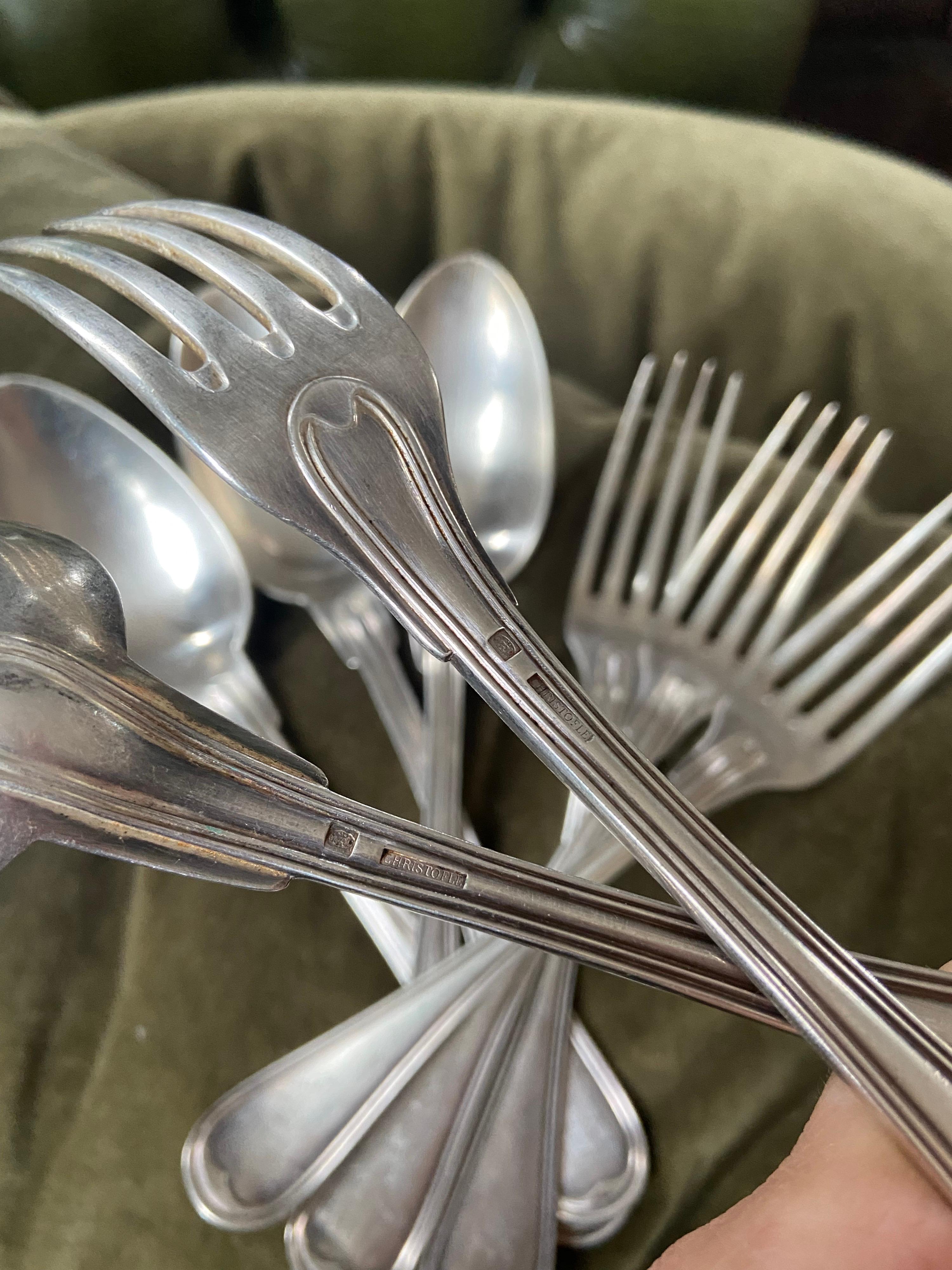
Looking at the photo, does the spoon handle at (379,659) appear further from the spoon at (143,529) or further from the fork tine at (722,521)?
the fork tine at (722,521)

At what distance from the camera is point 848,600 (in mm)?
351

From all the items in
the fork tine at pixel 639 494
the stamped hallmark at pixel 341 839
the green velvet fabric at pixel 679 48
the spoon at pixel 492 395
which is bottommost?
the stamped hallmark at pixel 341 839

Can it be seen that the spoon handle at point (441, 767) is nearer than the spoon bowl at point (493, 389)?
Yes

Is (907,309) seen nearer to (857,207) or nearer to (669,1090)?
(857,207)

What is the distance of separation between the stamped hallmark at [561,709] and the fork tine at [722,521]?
133 millimetres

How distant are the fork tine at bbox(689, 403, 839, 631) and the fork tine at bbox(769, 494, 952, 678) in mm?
34

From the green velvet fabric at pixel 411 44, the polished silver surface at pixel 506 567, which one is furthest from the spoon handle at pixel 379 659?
the green velvet fabric at pixel 411 44

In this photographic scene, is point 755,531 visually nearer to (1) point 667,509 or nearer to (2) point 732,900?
(1) point 667,509

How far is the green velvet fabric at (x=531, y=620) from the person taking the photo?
0.28 m

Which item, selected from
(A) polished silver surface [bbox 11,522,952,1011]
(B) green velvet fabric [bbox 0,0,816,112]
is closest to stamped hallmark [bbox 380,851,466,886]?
(A) polished silver surface [bbox 11,522,952,1011]

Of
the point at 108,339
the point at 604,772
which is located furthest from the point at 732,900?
the point at 108,339

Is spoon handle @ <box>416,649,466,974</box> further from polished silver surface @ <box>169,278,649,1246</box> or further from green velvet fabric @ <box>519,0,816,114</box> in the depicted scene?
green velvet fabric @ <box>519,0,816,114</box>

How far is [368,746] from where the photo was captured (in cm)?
36

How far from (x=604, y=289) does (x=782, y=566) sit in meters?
0.19
